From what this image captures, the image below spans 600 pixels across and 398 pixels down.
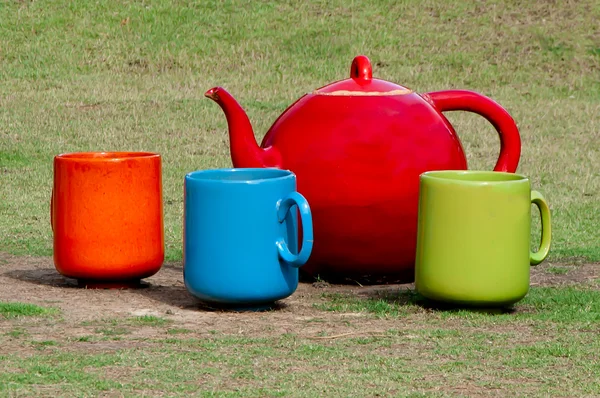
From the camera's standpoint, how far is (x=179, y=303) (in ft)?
17.7

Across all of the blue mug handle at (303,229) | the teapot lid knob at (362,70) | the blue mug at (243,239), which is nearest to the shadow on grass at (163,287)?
the blue mug at (243,239)

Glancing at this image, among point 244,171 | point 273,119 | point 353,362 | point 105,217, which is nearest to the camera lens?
point 353,362

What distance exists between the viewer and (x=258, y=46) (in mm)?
14758

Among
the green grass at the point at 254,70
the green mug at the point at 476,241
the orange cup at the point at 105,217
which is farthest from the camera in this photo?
the green grass at the point at 254,70

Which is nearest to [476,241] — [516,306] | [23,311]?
[516,306]

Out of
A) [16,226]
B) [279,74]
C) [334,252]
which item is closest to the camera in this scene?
[334,252]

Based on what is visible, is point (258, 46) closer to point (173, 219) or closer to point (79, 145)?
point (79, 145)

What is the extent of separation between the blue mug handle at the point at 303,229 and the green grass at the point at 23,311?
106 centimetres

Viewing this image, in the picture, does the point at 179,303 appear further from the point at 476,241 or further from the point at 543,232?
the point at 543,232

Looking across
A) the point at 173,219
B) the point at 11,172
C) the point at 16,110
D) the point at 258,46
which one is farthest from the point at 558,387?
the point at 258,46

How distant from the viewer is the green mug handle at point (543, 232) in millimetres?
5297

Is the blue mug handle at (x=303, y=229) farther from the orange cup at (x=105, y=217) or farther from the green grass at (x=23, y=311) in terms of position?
the green grass at (x=23, y=311)

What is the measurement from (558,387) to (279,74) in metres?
10.2

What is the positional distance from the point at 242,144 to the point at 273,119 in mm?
6186
